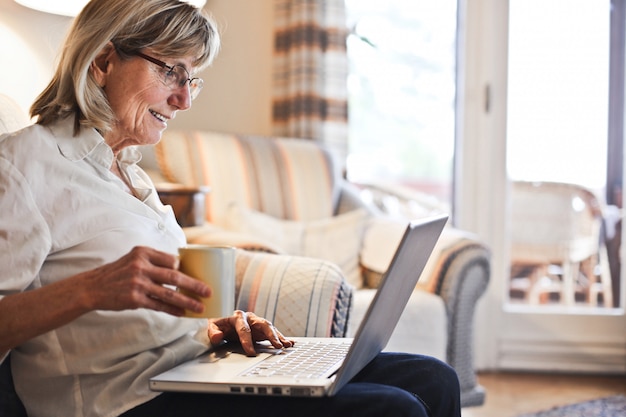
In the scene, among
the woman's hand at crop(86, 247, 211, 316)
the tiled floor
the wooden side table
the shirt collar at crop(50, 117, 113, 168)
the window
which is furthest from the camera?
the window

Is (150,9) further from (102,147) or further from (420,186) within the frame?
(420,186)

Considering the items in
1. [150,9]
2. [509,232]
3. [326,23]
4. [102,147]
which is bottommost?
[509,232]

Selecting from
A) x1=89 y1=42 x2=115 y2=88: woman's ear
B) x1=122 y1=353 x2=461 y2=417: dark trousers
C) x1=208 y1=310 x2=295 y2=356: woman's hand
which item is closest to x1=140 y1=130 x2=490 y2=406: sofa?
x1=208 y1=310 x2=295 y2=356: woman's hand

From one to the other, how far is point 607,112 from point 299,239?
1652 mm

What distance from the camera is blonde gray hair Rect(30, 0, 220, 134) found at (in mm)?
1150

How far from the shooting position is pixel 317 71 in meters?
3.13

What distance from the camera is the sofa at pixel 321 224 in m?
2.32

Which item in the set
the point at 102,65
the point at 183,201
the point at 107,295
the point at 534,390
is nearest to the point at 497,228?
the point at 534,390

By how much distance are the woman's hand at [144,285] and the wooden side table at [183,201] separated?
1207mm

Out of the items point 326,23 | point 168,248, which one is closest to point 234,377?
point 168,248

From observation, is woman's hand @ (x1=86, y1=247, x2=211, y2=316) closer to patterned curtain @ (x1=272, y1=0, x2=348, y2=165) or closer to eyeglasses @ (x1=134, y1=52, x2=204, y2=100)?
eyeglasses @ (x1=134, y1=52, x2=204, y2=100)

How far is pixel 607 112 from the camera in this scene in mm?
3383

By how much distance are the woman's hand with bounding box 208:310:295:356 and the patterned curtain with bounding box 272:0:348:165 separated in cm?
187

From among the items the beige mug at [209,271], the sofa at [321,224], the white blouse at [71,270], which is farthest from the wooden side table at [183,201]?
the beige mug at [209,271]
